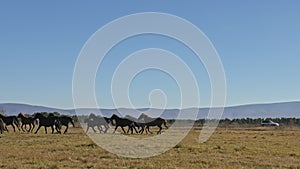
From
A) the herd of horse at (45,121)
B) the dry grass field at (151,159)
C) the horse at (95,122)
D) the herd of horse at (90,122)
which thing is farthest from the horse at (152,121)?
the dry grass field at (151,159)

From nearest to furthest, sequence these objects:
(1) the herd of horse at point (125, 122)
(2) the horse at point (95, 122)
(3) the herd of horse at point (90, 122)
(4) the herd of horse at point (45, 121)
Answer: (4) the herd of horse at point (45, 121), (3) the herd of horse at point (90, 122), (2) the horse at point (95, 122), (1) the herd of horse at point (125, 122)

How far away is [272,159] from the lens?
57.8 ft

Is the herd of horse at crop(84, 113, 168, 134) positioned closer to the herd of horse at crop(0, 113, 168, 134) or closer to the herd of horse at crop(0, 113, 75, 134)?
the herd of horse at crop(0, 113, 168, 134)

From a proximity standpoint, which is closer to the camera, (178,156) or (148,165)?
A: (148,165)

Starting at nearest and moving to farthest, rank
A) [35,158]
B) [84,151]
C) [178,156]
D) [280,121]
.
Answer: [35,158] < [178,156] < [84,151] < [280,121]

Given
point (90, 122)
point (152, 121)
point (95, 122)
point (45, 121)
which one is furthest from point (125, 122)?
point (45, 121)

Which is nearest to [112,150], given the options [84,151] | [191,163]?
[84,151]

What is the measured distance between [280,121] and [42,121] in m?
63.0

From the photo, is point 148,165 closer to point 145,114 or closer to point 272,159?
point 272,159

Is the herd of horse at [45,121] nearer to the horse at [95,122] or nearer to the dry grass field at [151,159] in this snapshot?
the horse at [95,122]

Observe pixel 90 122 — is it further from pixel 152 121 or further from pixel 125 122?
pixel 152 121

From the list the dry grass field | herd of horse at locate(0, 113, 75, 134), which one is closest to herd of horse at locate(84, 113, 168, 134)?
herd of horse at locate(0, 113, 75, 134)

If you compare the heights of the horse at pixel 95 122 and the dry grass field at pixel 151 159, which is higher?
the horse at pixel 95 122

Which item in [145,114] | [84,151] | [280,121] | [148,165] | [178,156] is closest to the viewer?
[148,165]
